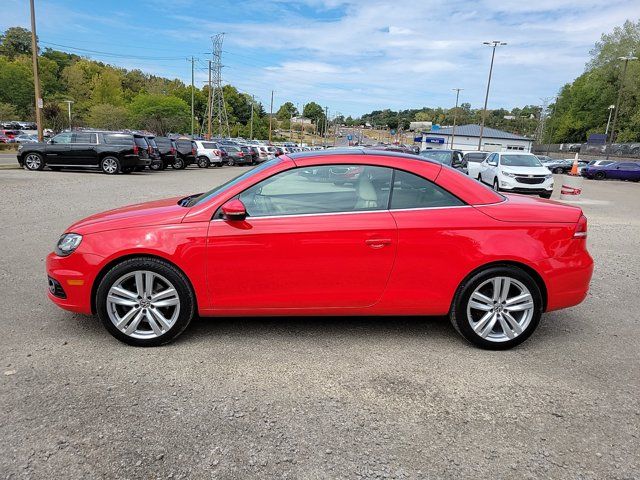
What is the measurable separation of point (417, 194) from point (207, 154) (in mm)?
29082

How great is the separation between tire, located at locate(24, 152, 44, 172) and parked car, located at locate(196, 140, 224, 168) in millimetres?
12090

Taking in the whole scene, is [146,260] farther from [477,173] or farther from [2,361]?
[477,173]

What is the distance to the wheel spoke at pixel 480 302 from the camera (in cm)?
370

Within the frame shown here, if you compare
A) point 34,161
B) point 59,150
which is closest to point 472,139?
point 59,150

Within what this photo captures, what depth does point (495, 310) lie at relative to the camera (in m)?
3.72

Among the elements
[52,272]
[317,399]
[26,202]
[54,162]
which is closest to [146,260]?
[52,272]

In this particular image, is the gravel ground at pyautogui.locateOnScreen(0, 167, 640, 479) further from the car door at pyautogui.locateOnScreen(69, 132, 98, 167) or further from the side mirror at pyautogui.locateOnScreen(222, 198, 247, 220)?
the car door at pyautogui.locateOnScreen(69, 132, 98, 167)

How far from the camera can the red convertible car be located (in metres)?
3.56

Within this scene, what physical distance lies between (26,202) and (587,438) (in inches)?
469

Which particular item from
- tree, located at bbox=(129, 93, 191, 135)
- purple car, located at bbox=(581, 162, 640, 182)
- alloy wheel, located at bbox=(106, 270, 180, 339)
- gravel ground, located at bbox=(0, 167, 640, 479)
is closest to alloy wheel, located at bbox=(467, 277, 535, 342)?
gravel ground, located at bbox=(0, 167, 640, 479)

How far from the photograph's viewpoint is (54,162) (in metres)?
19.5

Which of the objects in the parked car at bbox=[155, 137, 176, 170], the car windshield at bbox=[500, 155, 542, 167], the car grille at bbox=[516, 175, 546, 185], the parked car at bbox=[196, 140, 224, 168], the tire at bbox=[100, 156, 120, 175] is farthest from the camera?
the parked car at bbox=[196, 140, 224, 168]

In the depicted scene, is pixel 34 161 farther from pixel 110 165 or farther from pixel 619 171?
pixel 619 171

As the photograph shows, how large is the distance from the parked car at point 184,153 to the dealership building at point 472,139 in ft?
226
